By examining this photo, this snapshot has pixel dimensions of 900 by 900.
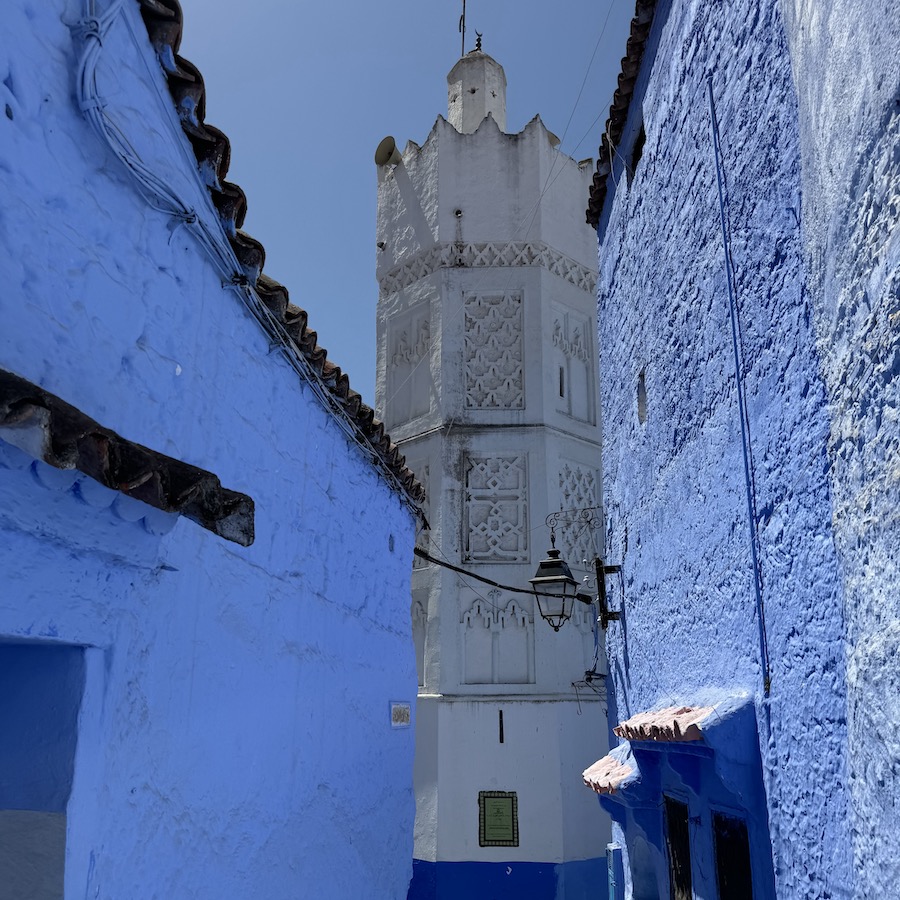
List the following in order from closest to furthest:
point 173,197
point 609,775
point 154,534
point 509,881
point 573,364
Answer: point 154,534 → point 173,197 → point 609,775 → point 509,881 → point 573,364

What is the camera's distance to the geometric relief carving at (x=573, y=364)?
13703 millimetres

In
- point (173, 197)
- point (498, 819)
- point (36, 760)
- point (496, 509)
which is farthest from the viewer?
point (496, 509)

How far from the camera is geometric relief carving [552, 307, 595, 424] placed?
45.0 feet

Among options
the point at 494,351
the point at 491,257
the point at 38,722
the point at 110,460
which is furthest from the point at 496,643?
the point at 110,460

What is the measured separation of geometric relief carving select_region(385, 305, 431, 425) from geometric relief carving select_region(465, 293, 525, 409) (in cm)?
68

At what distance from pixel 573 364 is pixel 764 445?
1055cm

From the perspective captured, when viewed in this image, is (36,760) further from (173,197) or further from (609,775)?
(609,775)

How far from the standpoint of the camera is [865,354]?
2.56 meters

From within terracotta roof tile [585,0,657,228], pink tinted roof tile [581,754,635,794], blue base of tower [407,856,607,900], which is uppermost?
terracotta roof tile [585,0,657,228]

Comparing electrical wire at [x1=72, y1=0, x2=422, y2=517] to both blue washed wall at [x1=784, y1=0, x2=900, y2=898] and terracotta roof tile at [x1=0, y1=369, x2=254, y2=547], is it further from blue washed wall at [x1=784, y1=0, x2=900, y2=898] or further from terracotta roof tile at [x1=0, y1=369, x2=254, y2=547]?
blue washed wall at [x1=784, y1=0, x2=900, y2=898]

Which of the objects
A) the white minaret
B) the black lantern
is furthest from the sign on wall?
the black lantern

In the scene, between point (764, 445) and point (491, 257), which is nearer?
point (764, 445)

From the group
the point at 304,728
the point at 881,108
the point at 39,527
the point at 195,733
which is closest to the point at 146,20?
the point at 39,527

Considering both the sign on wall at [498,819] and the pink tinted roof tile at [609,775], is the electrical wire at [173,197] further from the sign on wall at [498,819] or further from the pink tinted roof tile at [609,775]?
the sign on wall at [498,819]
